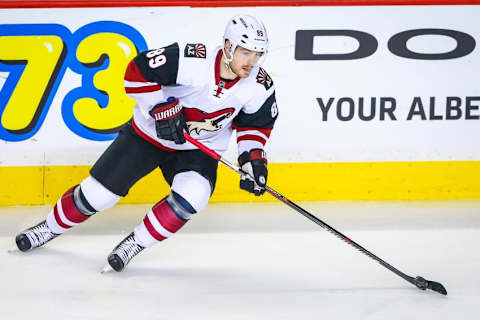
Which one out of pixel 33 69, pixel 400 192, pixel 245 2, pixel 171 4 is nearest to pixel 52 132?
pixel 33 69

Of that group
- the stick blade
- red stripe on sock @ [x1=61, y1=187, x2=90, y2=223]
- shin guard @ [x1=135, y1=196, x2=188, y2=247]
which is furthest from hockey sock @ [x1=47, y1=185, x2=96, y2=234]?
the stick blade

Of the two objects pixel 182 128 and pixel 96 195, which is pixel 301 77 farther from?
pixel 96 195

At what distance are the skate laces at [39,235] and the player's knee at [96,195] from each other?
29 centimetres

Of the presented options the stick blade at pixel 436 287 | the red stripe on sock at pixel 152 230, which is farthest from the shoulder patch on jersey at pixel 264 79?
the stick blade at pixel 436 287

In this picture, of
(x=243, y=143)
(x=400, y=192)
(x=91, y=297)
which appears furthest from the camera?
(x=400, y=192)

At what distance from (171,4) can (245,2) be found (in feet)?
1.21

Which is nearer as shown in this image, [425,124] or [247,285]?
[247,285]

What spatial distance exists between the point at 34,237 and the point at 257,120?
1057 mm

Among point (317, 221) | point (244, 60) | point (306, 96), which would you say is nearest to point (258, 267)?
point (317, 221)

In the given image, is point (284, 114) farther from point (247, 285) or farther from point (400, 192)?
point (247, 285)

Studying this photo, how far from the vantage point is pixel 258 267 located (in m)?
3.43

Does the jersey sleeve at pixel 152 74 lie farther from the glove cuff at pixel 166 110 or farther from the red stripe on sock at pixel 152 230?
the red stripe on sock at pixel 152 230

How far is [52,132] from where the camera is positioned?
4195 mm

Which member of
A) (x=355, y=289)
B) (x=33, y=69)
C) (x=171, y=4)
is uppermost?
(x=171, y=4)
